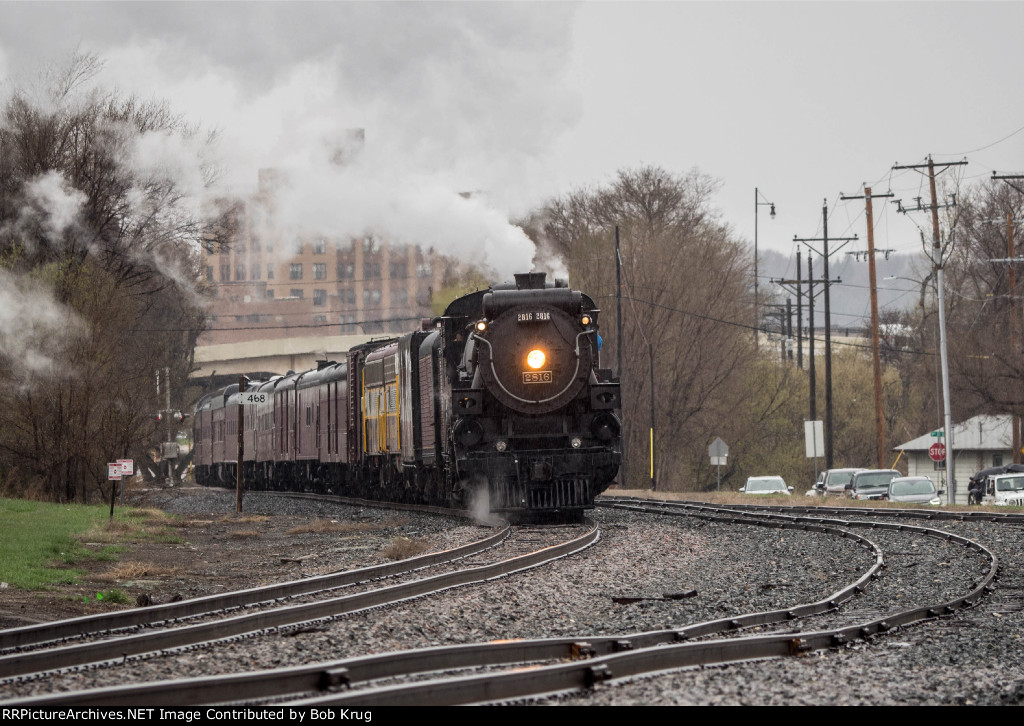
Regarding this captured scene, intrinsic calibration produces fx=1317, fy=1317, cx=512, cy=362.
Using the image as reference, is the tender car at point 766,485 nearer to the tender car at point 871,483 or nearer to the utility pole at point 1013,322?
the tender car at point 871,483

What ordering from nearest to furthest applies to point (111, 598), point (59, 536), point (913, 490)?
point (111, 598), point (59, 536), point (913, 490)

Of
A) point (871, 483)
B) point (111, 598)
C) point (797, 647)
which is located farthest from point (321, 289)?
point (797, 647)

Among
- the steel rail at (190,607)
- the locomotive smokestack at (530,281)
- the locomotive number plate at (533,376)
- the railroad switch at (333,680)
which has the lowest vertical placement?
the steel rail at (190,607)

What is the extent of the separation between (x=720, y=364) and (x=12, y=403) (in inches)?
1318

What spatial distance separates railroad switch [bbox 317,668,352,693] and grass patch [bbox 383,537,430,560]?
9782 mm

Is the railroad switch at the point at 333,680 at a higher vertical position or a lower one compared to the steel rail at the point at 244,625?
higher

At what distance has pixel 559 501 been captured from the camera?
848 inches

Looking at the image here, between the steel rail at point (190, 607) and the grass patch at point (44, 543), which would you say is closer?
the steel rail at point (190, 607)

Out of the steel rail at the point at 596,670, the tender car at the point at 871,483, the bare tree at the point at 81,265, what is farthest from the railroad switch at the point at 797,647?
the tender car at the point at 871,483

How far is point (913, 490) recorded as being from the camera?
1517 inches

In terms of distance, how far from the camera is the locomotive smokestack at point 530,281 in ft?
70.4

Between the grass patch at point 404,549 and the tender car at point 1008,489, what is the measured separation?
25.5 m

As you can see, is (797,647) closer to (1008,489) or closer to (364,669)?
(364,669)

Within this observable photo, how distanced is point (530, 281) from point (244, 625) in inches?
485
